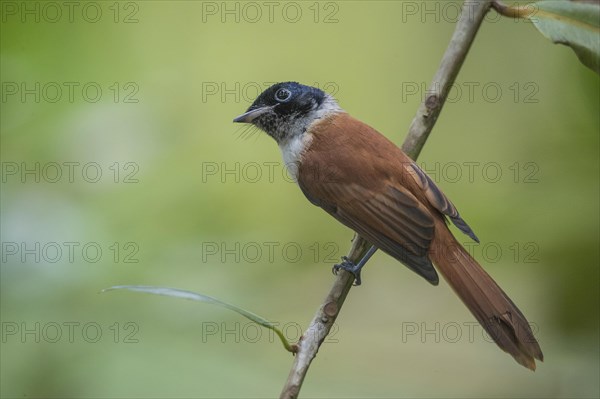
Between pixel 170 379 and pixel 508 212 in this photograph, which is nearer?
pixel 170 379

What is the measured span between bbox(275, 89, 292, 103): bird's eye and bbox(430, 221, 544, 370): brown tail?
971mm

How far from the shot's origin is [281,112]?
10.9ft

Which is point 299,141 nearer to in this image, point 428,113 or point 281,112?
point 281,112

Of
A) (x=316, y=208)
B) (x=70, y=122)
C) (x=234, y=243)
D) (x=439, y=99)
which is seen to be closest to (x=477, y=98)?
(x=316, y=208)

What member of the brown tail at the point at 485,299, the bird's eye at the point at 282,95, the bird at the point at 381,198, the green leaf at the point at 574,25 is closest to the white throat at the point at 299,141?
the bird at the point at 381,198

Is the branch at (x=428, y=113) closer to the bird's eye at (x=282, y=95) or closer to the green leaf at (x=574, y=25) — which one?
the green leaf at (x=574, y=25)

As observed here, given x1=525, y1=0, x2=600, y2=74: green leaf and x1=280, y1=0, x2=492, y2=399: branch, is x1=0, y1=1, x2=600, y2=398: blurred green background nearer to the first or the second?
x1=280, y1=0, x2=492, y2=399: branch

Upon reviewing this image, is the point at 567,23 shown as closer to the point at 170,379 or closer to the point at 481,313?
the point at 481,313

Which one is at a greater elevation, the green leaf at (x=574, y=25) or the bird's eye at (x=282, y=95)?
the green leaf at (x=574, y=25)

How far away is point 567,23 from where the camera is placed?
7.06 ft

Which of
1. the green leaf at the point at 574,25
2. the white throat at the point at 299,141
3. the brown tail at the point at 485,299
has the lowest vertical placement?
the brown tail at the point at 485,299

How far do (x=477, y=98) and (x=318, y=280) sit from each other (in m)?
1.43

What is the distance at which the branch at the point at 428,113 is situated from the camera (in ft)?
6.65

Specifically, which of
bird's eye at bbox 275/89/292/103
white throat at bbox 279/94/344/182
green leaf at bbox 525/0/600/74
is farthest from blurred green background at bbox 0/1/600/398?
green leaf at bbox 525/0/600/74
